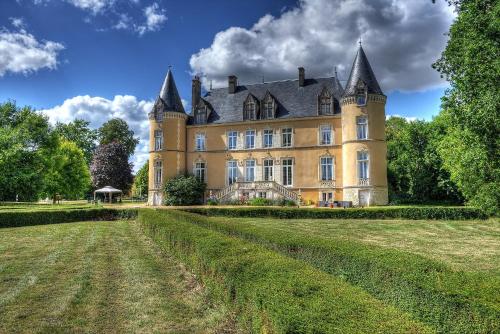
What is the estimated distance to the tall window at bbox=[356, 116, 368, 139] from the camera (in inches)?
1256

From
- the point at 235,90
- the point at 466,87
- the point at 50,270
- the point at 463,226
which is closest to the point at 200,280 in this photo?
the point at 50,270

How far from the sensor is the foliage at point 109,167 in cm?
5072

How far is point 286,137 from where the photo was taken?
35.5m

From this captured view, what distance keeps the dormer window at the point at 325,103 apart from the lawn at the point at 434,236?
14.2 meters

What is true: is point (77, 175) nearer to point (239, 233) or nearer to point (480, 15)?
point (239, 233)

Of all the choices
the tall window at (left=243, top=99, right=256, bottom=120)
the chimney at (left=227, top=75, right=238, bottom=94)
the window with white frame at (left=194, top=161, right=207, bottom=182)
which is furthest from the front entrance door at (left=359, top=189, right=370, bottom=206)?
the chimney at (left=227, top=75, right=238, bottom=94)

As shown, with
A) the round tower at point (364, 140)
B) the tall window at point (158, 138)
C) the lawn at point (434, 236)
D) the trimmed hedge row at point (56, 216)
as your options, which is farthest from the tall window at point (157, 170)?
the round tower at point (364, 140)

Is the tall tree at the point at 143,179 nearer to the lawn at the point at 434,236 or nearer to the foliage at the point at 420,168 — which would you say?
the foliage at the point at 420,168

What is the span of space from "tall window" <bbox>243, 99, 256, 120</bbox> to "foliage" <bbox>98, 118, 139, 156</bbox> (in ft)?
97.9

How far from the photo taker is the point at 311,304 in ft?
13.9

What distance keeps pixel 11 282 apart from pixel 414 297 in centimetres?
833

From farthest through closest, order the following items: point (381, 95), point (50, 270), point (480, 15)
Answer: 1. point (381, 95)
2. point (480, 15)
3. point (50, 270)

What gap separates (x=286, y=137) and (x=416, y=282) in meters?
30.3

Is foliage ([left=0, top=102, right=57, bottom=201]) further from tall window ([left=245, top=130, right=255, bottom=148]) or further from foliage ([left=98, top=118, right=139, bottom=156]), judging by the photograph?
foliage ([left=98, top=118, right=139, bottom=156])
